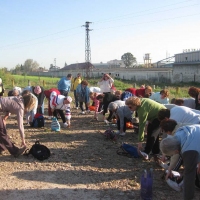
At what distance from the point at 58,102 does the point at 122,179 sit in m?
3.58

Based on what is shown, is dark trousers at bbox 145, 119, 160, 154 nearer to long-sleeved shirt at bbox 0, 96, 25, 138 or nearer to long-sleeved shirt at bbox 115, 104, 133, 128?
long-sleeved shirt at bbox 115, 104, 133, 128

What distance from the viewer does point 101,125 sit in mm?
8953

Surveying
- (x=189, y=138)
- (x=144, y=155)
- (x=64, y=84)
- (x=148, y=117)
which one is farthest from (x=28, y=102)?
(x=64, y=84)

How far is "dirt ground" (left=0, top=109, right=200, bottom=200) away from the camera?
4.27 meters

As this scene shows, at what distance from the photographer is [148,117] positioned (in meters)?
5.38

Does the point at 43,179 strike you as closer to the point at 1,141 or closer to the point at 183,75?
the point at 1,141

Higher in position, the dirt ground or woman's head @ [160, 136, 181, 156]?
woman's head @ [160, 136, 181, 156]

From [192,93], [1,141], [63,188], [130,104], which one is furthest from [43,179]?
[192,93]

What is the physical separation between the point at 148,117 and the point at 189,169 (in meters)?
2.01

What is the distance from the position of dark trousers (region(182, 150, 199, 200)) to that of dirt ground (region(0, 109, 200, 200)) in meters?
0.67

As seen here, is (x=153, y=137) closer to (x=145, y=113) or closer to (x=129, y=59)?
(x=145, y=113)

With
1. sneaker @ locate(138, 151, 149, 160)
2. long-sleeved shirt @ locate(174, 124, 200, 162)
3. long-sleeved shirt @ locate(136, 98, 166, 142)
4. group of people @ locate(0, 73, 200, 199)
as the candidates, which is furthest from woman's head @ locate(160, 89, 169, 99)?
long-sleeved shirt @ locate(174, 124, 200, 162)

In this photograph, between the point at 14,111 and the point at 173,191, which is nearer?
the point at 173,191

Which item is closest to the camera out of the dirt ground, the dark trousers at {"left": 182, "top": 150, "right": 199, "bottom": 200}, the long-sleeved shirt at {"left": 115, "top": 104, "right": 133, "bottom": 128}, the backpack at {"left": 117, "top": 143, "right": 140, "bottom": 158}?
the dark trousers at {"left": 182, "top": 150, "right": 199, "bottom": 200}
